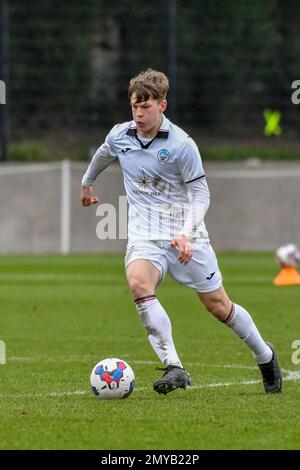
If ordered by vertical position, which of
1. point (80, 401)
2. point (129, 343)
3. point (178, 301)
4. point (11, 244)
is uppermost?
point (80, 401)

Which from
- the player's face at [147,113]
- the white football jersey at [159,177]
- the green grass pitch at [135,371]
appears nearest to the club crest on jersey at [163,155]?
the white football jersey at [159,177]

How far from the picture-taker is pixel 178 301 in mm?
16797

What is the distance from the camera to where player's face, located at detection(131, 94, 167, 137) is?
26.5 ft

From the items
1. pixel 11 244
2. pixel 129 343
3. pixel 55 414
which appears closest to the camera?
pixel 55 414

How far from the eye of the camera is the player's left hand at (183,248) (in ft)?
25.6

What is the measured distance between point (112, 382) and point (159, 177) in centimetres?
143

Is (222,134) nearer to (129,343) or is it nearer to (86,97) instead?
(86,97)

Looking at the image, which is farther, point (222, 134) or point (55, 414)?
point (222, 134)

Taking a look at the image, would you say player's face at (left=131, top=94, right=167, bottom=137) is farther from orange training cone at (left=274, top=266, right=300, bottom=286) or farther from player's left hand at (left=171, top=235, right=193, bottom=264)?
→ orange training cone at (left=274, top=266, right=300, bottom=286)

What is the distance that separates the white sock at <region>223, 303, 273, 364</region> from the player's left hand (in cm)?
62

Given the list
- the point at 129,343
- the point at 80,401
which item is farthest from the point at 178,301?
the point at 80,401

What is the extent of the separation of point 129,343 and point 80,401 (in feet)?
13.0

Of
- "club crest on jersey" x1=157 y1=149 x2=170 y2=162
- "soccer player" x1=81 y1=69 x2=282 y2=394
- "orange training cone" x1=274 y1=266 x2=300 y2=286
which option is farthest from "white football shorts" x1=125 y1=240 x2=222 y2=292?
"orange training cone" x1=274 y1=266 x2=300 y2=286
